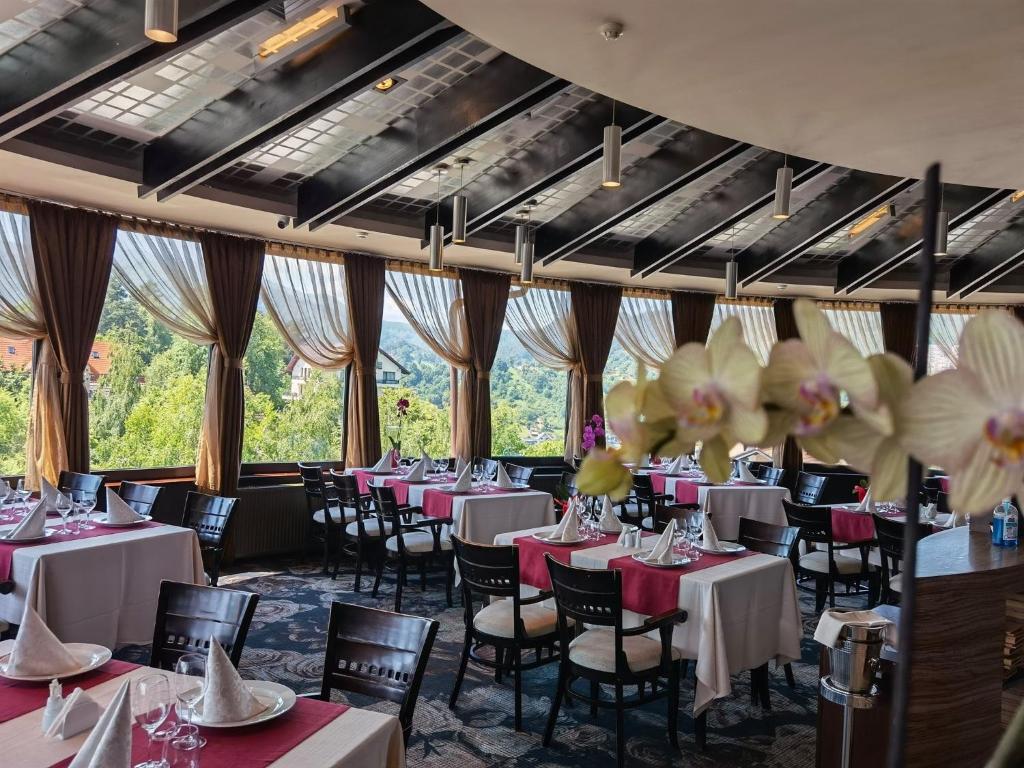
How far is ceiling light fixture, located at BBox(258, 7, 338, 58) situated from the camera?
4.85 meters

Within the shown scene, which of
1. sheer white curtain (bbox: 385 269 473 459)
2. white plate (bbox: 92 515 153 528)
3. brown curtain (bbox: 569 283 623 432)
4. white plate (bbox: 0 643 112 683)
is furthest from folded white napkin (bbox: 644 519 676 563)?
brown curtain (bbox: 569 283 623 432)

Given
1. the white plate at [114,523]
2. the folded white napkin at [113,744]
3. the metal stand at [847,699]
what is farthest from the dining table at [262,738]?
the white plate at [114,523]

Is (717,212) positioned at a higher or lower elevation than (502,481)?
higher

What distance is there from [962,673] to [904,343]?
959cm

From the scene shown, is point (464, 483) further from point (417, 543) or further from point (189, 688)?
point (189, 688)

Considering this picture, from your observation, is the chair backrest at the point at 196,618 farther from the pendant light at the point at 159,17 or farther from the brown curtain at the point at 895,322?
the brown curtain at the point at 895,322

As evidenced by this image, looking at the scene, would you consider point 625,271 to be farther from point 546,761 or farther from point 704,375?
point 704,375

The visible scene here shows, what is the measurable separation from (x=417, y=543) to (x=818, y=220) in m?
5.86

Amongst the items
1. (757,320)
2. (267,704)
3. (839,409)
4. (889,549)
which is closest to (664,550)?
(889,549)

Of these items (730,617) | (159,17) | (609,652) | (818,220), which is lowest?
(609,652)

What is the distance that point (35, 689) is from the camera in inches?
92.6

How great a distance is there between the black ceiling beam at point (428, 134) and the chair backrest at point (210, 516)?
8.74ft

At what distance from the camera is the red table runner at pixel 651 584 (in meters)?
4.16

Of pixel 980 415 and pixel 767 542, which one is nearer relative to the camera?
pixel 980 415
